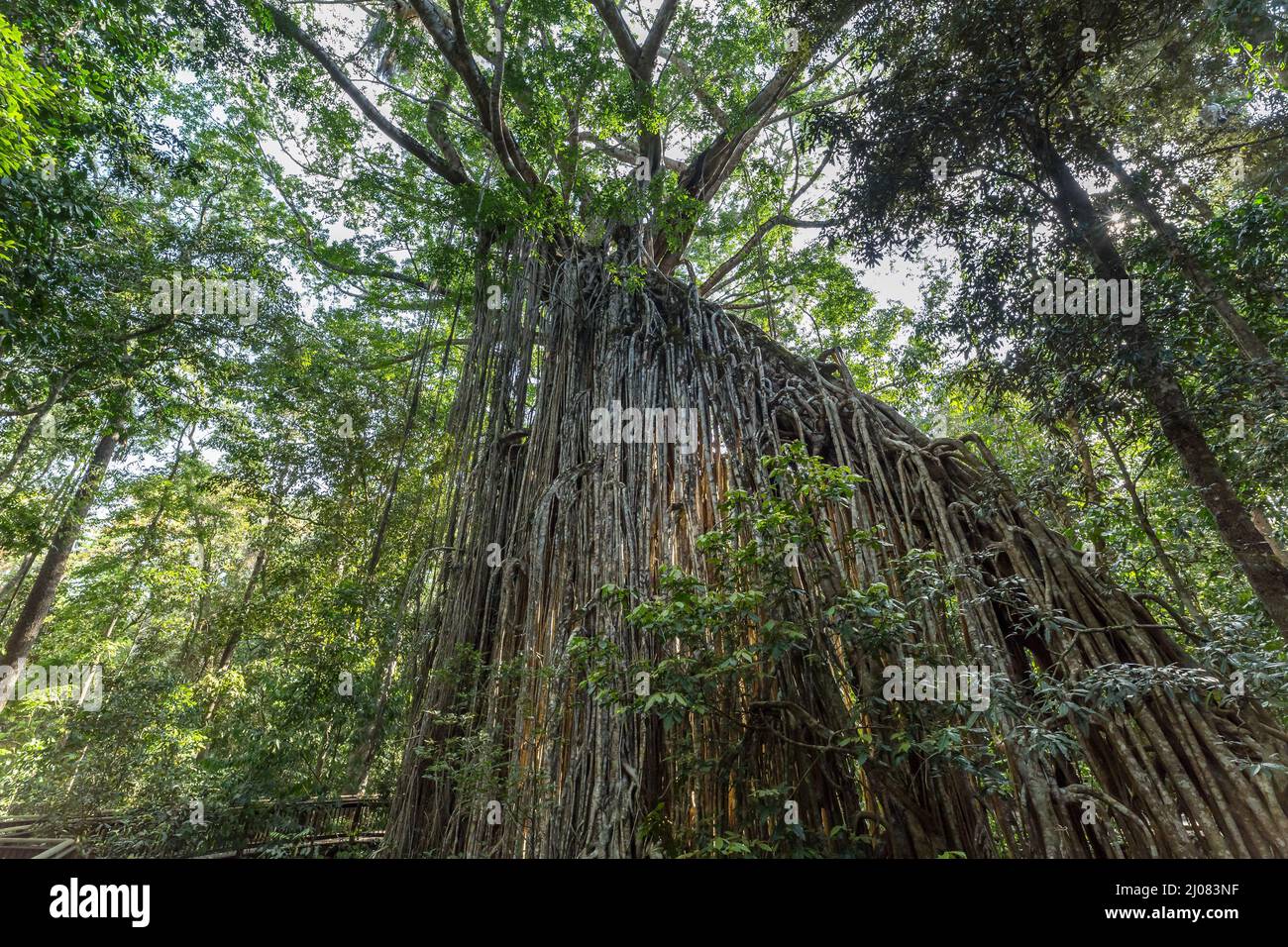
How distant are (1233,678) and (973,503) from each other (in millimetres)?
1138

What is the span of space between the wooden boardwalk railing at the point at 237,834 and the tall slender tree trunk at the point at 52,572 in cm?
330

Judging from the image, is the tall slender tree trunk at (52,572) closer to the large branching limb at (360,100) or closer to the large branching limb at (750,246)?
the large branching limb at (360,100)

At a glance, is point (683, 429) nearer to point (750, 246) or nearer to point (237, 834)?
point (750, 246)

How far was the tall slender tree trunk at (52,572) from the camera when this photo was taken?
653 cm

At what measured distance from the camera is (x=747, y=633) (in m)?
2.18

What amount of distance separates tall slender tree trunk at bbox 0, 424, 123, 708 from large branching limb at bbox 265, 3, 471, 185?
5.08m

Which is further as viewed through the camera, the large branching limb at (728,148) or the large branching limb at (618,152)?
the large branching limb at (618,152)

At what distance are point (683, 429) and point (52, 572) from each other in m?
8.61

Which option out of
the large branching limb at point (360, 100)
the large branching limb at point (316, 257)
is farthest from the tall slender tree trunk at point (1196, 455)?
the large branching limb at point (316, 257)

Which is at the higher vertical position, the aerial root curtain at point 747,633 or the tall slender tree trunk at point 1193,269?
the tall slender tree trunk at point 1193,269

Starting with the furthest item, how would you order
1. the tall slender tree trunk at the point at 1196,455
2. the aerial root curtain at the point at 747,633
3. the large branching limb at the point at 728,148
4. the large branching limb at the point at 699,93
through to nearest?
the large branching limb at the point at 699,93 < the large branching limb at the point at 728,148 < the tall slender tree trunk at the point at 1196,455 < the aerial root curtain at the point at 747,633

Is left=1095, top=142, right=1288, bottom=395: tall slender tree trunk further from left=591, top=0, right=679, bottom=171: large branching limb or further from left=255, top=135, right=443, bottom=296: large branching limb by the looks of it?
left=255, top=135, right=443, bottom=296: large branching limb

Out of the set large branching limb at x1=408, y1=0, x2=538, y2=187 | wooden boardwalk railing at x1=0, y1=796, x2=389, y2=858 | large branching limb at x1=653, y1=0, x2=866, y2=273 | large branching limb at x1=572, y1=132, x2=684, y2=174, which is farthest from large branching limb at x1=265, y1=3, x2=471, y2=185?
wooden boardwalk railing at x1=0, y1=796, x2=389, y2=858
